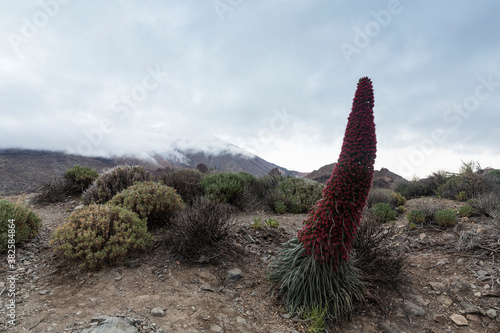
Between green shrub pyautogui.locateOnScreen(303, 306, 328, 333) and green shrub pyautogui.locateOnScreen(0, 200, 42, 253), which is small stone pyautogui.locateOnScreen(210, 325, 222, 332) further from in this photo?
green shrub pyautogui.locateOnScreen(0, 200, 42, 253)

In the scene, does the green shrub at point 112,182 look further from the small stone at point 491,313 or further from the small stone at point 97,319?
the small stone at point 491,313

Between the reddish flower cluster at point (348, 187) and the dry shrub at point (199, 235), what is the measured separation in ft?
6.05

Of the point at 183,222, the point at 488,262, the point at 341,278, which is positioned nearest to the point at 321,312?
the point at 341,278

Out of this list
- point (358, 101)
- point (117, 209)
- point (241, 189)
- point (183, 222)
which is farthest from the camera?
point (241, 189)

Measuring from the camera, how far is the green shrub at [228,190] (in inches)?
298

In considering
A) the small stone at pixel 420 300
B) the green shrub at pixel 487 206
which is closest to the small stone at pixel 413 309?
the small stone at pixel 420 300

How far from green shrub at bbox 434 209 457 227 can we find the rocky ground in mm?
877

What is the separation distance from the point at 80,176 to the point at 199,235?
6.63m

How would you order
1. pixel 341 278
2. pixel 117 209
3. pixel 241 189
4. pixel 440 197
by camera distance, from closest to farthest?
1. pixel 341 278
2. pixel 117 209
3. pixel 241 189
4. pixel 440 197

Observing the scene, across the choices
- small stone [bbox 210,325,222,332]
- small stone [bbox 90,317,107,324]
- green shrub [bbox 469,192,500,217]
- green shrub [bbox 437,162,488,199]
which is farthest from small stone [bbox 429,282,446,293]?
green shrub [bbox 437,162,488,199]

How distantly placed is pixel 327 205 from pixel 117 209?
3.82m

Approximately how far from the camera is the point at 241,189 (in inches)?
311

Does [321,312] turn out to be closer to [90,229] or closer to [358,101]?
[358,101]

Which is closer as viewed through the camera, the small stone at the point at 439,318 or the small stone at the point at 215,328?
the small stone at the point at 215,328
